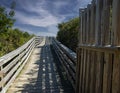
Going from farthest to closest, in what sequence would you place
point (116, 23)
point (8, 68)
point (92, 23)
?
point (8, 68) → point (92, 23) → point (116, 23)

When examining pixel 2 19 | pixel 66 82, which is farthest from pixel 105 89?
pixel 2 19

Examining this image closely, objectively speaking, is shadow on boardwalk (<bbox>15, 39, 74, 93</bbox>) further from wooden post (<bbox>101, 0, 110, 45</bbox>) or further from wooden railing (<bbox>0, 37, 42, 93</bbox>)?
wooden post (<bbox>101, 0, 110, 45</bbox>)

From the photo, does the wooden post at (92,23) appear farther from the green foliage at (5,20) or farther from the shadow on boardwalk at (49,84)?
the green foliage at (5,20)

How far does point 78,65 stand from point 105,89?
8.06ft

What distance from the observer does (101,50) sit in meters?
4.28

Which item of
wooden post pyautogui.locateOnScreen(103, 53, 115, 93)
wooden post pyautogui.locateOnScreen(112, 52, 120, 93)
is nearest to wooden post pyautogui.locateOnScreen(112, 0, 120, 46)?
wooden post pyautogui.locateOnScreen(112, 52, 120, 93)

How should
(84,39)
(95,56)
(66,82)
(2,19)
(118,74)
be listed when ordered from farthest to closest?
1. (2,19)
2. (66,82)
3. (84,39)
4. (95,56)
5. (118,74)

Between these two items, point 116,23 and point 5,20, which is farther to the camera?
point 5,20

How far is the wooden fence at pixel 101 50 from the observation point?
364 cm

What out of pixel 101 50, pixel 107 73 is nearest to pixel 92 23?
pixel 101 50

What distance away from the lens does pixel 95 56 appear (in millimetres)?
4785

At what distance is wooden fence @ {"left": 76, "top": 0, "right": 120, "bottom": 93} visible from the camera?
143 inches

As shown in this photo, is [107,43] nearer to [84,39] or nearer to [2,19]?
[84,39]

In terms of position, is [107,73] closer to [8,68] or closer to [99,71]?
[99,71]
